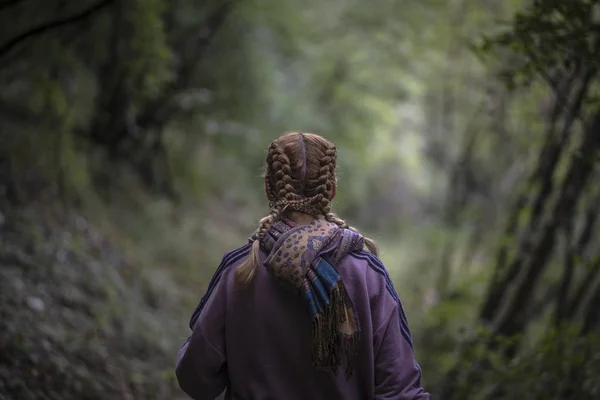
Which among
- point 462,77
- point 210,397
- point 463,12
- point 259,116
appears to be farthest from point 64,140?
point 462,77

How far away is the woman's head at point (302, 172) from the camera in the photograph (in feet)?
8.13

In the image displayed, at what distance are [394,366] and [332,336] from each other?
0.86ft

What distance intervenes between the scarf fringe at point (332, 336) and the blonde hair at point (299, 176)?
0.33 metres

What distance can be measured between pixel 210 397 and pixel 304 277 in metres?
0.64

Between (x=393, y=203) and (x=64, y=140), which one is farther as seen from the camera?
(x=393, y=203)

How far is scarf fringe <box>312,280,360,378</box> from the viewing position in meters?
2.35

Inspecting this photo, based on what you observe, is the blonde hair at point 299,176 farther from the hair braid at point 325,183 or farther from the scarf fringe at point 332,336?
the scarf fringe at point 332,336

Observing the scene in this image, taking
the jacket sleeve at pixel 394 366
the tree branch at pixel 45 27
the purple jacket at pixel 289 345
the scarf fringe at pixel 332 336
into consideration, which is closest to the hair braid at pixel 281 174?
the purple jacket at pixel 289 345

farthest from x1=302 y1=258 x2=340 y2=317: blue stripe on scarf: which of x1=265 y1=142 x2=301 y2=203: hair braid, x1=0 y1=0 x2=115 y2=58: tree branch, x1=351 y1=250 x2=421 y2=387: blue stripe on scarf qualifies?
x1=0 y1=0 x2=115 y2=58: tree branch

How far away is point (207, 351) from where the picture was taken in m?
2.46

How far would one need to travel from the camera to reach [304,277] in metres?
2.34

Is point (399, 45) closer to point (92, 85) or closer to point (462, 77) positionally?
point (462, 77)

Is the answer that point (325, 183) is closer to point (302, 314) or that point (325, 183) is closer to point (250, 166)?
point (302, 314)

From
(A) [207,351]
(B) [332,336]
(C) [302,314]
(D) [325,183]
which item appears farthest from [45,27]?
(B) [332,336]
